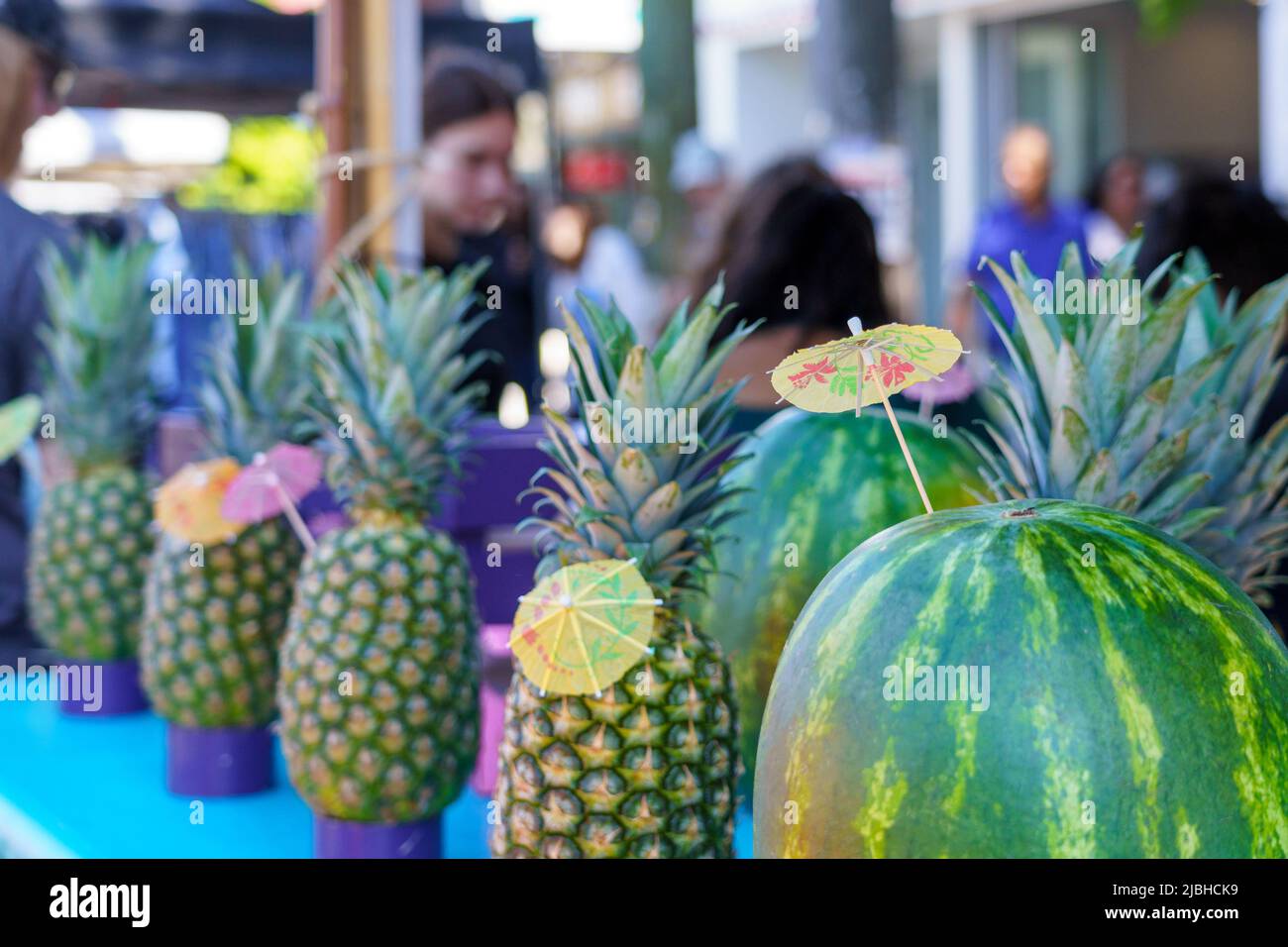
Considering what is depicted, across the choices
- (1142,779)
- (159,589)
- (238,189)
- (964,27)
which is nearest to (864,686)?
(1142,779)

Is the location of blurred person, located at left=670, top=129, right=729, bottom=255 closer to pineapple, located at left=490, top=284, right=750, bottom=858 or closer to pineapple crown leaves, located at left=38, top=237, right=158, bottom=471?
pineapple crown leaves, located at left=38, top=237, right=158, bottom=471

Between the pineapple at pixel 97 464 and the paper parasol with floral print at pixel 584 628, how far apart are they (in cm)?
149

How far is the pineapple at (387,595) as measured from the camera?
1.83 m

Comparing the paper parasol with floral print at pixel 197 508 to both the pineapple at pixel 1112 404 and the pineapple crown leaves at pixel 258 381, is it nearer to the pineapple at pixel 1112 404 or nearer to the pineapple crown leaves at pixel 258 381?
the pineapple crown leaves at pixel 258 381

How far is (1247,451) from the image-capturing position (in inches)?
68.7

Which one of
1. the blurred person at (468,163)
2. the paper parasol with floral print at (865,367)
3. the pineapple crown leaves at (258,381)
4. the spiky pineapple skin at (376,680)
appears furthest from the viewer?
the blurred person at (468,163)

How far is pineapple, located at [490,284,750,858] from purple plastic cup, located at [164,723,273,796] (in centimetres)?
86

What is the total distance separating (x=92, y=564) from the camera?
2.70 m

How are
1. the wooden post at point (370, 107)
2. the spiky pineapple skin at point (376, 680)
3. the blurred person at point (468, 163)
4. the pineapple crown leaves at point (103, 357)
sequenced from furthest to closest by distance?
the blurred person at point (468, 163) → the wooden post at point (370, 107) → the pineapple crown leaves at point (103, 357) → the spiky pineapple skin at point (376, 680)

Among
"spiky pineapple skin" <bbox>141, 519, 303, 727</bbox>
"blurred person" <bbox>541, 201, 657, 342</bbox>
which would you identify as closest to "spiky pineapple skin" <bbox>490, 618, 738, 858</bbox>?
"spiky pineapple skin" <bbox>141, 519, 303, 727</bbox>

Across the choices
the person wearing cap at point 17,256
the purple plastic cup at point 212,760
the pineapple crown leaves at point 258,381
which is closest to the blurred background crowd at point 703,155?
the person wearing cap at point 17,256

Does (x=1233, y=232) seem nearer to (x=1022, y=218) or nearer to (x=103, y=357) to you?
(x=103, y=357)

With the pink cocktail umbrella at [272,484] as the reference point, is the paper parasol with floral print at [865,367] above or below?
above

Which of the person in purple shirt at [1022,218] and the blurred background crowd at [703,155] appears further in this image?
the person in purple shirt at [1022,218]
